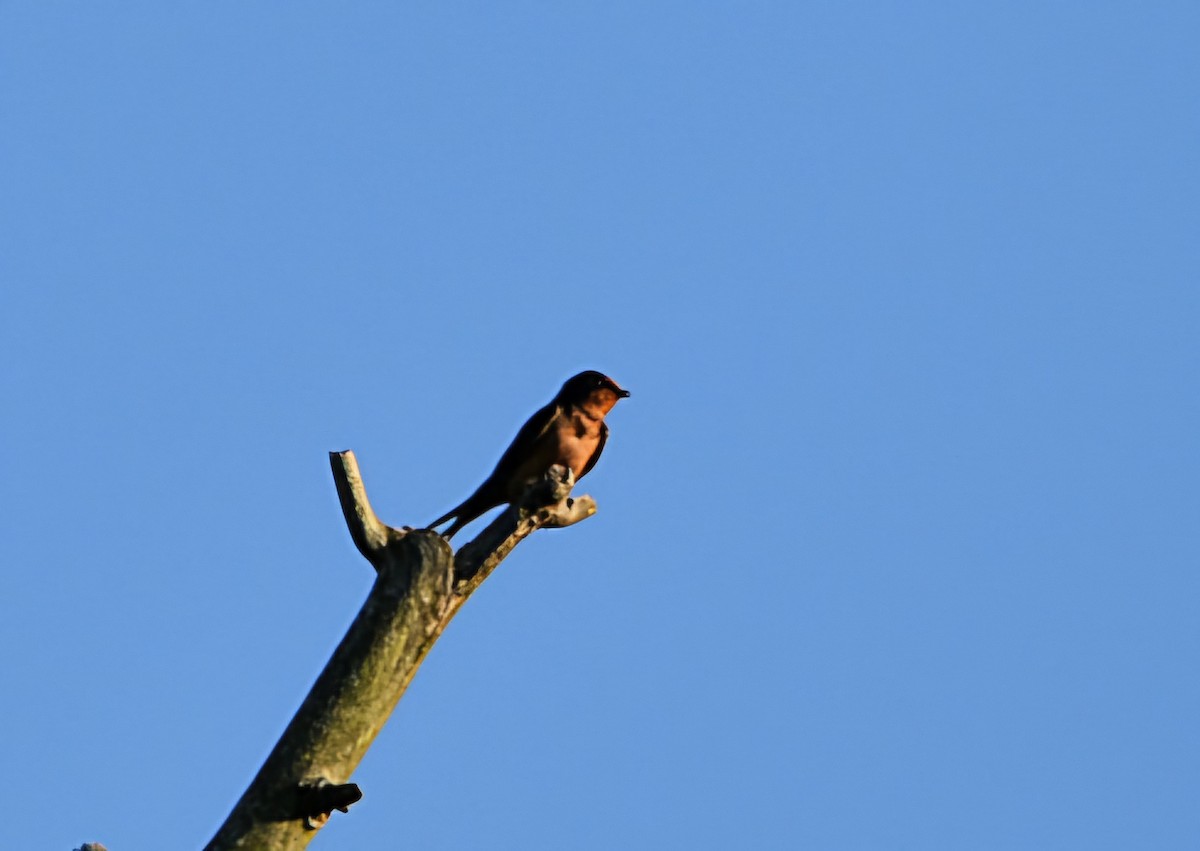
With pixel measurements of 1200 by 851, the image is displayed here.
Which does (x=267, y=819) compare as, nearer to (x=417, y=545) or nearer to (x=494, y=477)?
(x=417, y=545)

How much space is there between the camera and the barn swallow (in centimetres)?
802

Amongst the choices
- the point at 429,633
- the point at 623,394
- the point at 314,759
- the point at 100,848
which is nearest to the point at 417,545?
the point at 429,633

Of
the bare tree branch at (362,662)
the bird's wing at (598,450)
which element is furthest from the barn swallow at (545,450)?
the bare tree branch at (362,662)

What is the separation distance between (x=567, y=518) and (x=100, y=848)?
2.31m

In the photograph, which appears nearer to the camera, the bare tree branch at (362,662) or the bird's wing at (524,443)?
the bare tree branch at (362,662)

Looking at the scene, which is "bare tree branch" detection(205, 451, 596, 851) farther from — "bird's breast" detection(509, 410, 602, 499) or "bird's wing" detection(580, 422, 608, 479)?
"bird's wing" detection(580, 422, 608, 479)

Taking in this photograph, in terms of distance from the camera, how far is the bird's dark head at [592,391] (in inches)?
327

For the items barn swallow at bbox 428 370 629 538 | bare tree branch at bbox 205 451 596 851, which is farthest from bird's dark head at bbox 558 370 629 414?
bare tree branch at bbox 205 451 596 851

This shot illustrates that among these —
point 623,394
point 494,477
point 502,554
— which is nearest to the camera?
point 502,554

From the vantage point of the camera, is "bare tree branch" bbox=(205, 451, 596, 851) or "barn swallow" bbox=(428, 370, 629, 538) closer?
"bare tree branch" bbox=(205, 451, 596, 851)

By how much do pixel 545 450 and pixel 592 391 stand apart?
572 millimetres

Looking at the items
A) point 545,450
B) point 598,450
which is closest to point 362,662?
point 545,450

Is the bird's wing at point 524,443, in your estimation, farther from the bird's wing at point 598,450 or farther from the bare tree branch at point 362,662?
the bare tree branch at point 362,662

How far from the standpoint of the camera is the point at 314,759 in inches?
194
